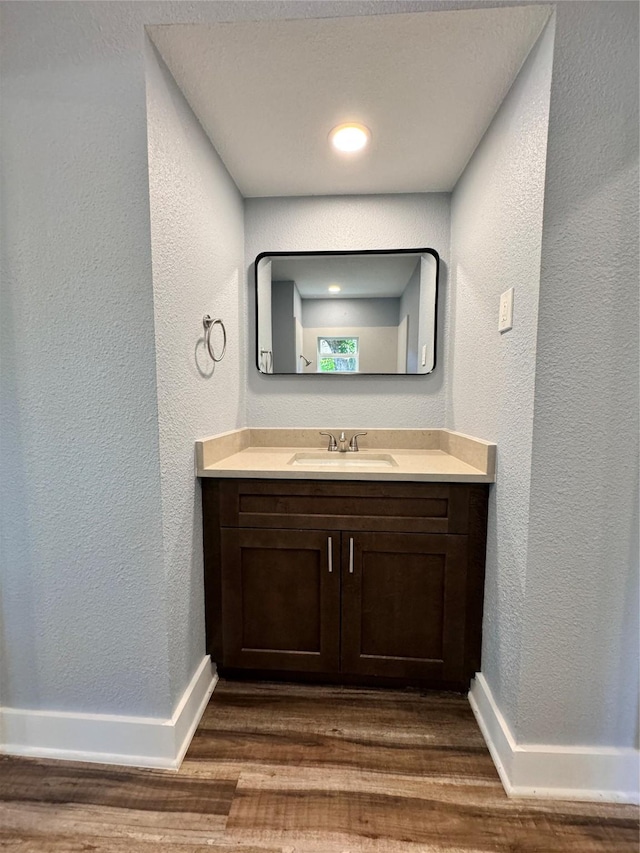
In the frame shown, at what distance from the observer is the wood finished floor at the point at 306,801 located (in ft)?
3.04

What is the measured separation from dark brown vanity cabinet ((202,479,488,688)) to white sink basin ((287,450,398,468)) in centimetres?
33

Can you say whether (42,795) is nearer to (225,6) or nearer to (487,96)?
(225,6)


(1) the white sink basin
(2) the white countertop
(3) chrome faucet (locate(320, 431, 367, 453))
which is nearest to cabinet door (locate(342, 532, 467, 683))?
(2) the white countertop

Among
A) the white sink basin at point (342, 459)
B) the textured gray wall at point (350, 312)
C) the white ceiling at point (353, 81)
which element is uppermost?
the white ceiling at point (353, 81)

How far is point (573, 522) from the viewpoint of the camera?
3.32 ft

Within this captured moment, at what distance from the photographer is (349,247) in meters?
1.78

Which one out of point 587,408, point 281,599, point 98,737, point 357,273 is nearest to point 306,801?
point 281,599

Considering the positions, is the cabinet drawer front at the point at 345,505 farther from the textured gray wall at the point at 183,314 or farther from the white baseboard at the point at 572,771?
the white baseboard at the point at 572,771

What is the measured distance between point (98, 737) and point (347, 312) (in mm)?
1921

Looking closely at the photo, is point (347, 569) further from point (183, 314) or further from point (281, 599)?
point (183, 314)

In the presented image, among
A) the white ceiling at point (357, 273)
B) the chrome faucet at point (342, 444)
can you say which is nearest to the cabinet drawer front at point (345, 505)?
the chrome faucet at point (342, 444)

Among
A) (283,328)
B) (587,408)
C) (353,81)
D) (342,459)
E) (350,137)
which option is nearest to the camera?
(587,408)

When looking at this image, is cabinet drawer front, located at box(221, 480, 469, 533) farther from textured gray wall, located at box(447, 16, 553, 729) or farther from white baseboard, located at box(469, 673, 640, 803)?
white baseboard, located at box(469, 673, 640, 803)

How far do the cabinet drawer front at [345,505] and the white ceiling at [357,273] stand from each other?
1011 millimetres
